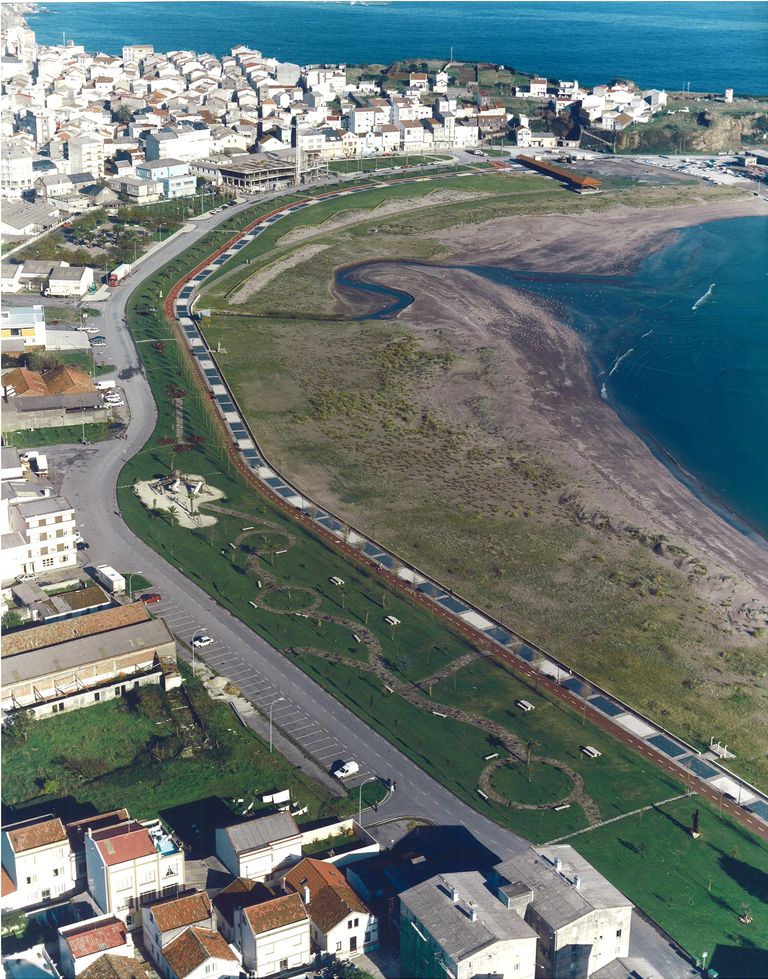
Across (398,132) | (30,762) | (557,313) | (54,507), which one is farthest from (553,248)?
(30,762)

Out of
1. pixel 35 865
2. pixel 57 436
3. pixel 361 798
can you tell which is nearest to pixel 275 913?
pixel 361 798

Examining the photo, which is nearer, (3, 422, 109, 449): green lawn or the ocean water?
(3, 422, 109, 449): green lawn

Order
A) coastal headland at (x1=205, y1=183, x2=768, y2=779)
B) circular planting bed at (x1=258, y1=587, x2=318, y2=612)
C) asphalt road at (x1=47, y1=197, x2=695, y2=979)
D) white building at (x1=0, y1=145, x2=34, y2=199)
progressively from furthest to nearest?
1. white building at (x1=0, y1=145, x2=34, y2=199)
2. circular planting bed at (x1=258, y1=587, x2=318, y2=612)
3. coastal headland at (x1=205, y1=183, x2=768, y2=779)
4. asphalt road at (x1=47, y1=197, x2=695, y2=979)

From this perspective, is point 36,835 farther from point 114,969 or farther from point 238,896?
point 238,896

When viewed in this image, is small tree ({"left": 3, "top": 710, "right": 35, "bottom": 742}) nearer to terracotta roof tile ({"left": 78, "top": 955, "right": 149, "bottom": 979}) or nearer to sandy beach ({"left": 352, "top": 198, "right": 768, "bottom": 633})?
terracotta roof tile ({"left": 78, "top": 955, "right": 149, "bottom": 979})

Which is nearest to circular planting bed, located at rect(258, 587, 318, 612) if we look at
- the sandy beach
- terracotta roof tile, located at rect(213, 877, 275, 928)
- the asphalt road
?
the asphalt road

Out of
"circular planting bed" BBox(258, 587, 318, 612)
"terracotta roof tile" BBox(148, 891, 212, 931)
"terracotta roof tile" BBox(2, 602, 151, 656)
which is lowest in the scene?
"terracotta roof tile" BBox(148, 891, 212, 931)

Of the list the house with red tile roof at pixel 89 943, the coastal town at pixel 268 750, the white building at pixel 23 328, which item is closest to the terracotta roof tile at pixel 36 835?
the coastal town at pixel 268 750

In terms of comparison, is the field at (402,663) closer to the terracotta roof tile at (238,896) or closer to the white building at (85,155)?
the terracotta roof tile at (238,896)
